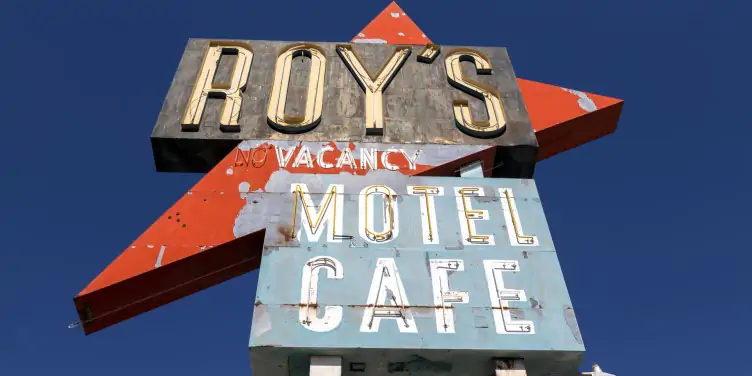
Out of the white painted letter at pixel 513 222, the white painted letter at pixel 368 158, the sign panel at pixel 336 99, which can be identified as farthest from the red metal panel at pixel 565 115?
the white painted letter at pixel 368 158

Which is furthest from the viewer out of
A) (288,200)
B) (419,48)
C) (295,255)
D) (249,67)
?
(419,48)

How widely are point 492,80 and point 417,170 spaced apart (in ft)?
14.7

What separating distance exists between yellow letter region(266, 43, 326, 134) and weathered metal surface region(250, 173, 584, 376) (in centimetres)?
189

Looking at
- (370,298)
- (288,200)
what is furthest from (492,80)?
(370,298)

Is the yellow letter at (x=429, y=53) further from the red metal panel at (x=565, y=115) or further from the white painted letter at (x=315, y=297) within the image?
the white painted letter at (x=315, y=297)

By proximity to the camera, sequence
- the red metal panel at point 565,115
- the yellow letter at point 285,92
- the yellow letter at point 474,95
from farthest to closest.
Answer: the red metal panel at point 565,115 → the yellow letter at point 474,95 → the yellow letter at point 285,92

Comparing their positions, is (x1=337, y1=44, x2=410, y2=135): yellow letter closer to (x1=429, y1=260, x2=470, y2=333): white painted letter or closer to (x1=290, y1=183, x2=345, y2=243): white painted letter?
(x1=290, y1=183, x2=345, y2=243): white painted letter

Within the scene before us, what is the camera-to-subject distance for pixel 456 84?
18.1 meters

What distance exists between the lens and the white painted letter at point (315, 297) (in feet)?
38.2

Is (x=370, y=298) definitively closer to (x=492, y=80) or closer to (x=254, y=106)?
(x=254, y=106)

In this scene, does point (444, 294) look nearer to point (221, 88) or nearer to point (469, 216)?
point (469, 216)

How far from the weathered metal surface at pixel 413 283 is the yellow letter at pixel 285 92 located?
1895 millimetres

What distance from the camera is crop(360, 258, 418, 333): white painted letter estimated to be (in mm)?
11719

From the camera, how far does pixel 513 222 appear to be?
13922 millimetres
